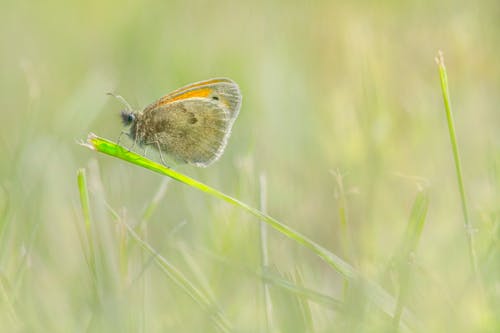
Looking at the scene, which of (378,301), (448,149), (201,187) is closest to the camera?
(378,301)

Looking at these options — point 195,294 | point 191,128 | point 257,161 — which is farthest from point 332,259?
point 257,161

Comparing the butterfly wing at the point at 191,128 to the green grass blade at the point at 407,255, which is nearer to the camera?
the green grass blade at the point at 407,255

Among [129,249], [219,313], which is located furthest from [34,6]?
[219,313]

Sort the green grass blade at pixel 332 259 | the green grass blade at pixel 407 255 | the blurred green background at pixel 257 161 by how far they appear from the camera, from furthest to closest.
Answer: the blurred green background at pixel 257 161 < the green grass blade at pixel 332 259 < the green grass blade at pixel 407 255

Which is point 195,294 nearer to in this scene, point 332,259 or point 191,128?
point 332,259

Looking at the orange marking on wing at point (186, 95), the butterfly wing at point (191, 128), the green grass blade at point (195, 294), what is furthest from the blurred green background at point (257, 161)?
the orange marking on wing at point (186, 95)

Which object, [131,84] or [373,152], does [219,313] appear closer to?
[373,152]

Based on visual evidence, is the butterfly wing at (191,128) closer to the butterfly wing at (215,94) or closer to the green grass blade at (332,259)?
the butterfly wing at (215,94)

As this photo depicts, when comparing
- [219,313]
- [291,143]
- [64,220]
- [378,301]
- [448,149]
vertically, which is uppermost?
[448,149]
